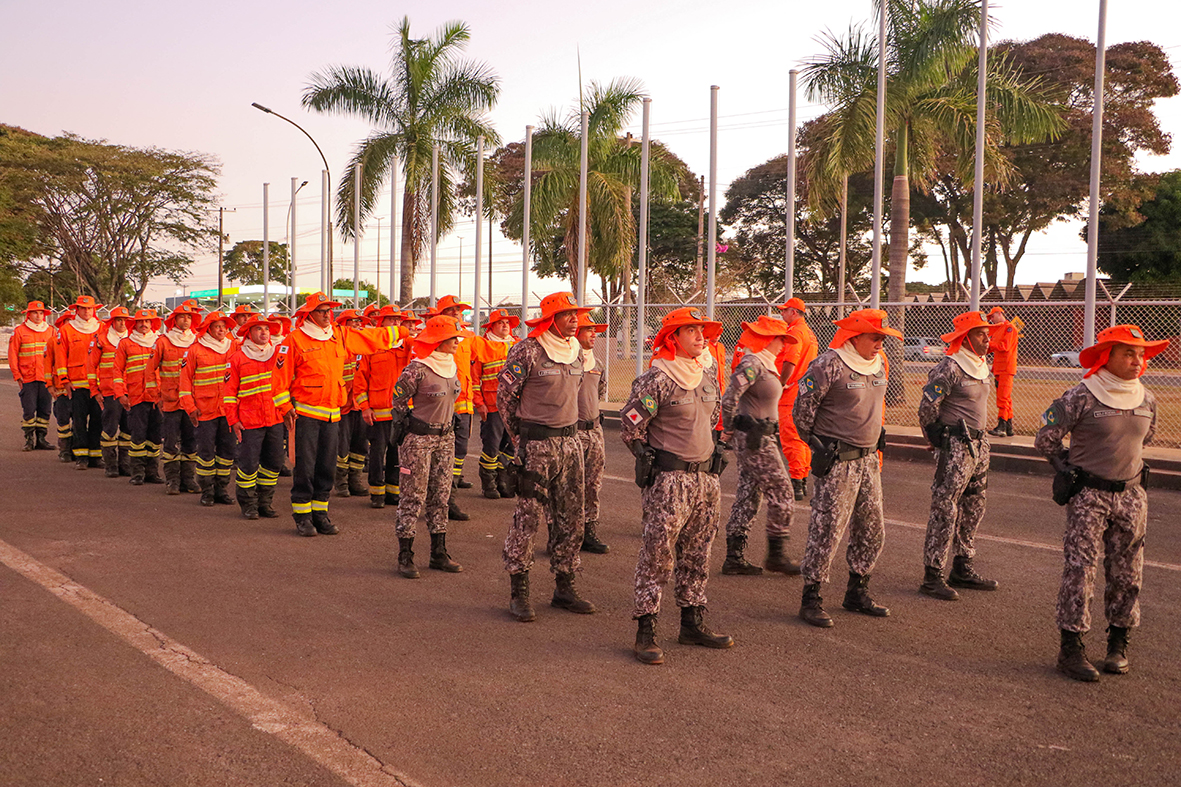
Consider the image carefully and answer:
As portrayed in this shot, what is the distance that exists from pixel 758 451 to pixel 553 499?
1.87 meters

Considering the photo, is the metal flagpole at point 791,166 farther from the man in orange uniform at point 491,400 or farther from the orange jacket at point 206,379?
the orange jacket at point 206,379

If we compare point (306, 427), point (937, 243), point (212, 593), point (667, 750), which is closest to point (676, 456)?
point (667, 750)

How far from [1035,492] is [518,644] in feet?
25.8

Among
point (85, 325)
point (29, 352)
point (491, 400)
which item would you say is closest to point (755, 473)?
point (491, 400)

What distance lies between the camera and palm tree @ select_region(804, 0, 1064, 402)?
18594 mm

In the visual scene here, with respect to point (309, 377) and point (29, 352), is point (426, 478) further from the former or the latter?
point (29, 352)

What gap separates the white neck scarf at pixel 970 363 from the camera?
7.61 metres

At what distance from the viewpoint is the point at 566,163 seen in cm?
2772

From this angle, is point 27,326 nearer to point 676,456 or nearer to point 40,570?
point 40,570

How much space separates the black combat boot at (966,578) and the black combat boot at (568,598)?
273 centimetres

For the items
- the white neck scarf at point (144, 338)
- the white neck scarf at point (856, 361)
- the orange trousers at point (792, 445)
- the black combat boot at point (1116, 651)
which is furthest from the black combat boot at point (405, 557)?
the white neck scarf at point (144, 338)

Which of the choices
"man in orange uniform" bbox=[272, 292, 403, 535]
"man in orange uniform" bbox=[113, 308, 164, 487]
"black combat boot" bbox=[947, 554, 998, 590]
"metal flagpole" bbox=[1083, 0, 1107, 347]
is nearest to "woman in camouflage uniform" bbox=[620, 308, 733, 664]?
"black combat boot" bbox=[947, 554, 998, 590]

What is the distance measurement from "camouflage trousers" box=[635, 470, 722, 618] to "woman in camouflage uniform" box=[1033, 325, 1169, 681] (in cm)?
196

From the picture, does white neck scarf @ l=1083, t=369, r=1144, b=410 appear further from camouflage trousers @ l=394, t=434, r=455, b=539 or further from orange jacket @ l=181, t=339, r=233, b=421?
orange jacket @ l=181, t=339, r=233, b=421
